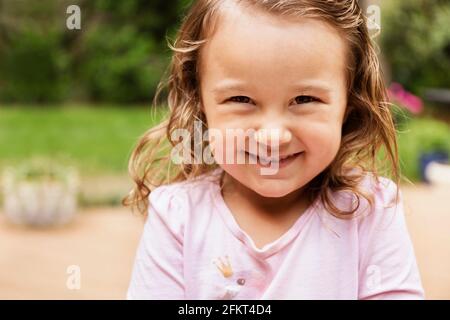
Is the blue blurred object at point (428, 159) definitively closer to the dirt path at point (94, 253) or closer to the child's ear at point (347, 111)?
the dirt path at point (94, 253)

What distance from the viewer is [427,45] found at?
32.3 ft

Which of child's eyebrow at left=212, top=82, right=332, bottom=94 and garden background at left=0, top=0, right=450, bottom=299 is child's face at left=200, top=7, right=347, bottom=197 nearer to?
child's eyebrow at left=212, top=82, right=332, bottom=94

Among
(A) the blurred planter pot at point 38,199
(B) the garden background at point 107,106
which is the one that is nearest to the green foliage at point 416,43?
(B) the garden background at point 107,106

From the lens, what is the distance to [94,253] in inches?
170

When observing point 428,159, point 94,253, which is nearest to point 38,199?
point 94,253

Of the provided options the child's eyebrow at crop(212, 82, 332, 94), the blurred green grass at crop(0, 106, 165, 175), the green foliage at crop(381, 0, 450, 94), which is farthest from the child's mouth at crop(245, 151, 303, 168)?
the green foliage at crop(381, 0, 450, 94)

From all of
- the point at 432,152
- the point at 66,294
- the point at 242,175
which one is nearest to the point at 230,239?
the point at 242,175

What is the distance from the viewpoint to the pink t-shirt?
4.27ft

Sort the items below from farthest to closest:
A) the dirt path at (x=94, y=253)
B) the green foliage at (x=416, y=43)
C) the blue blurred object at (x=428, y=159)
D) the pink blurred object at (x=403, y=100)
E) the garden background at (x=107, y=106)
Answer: the green foliage at (x=416, y=43) → the pink blurred object at (x=403, y=100) → the blue blurred object at (x=428, y=159) → the garden background at (x=107, y=106) → the dirt path at (x=94, y=253)

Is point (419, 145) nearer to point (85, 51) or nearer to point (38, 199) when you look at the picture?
point (38, 199)

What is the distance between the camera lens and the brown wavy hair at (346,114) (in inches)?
50.5

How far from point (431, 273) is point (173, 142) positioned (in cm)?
283

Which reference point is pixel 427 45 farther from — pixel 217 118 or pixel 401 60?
pixel 217 118

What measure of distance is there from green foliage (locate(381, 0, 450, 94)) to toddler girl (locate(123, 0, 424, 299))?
8691 millimetres
